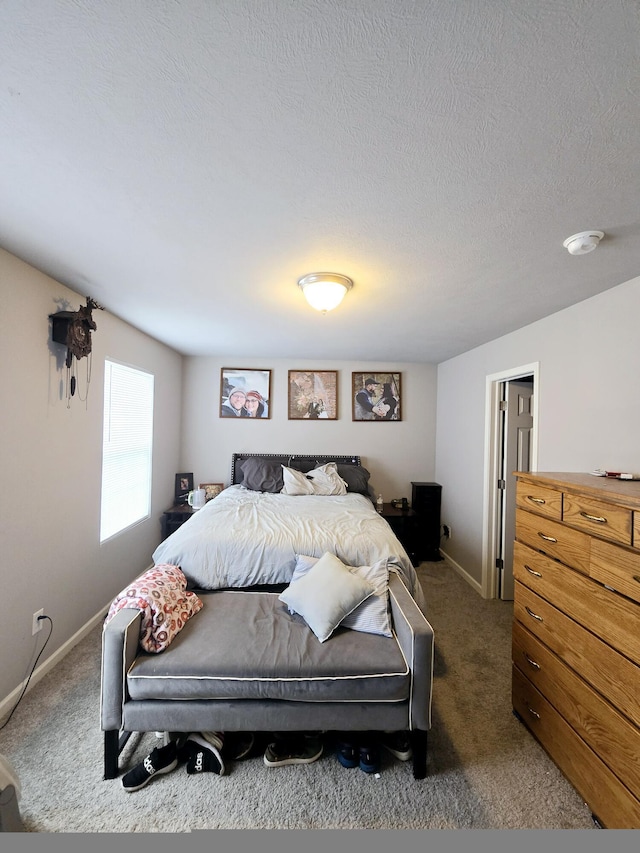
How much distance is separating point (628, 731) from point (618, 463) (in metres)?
1.27

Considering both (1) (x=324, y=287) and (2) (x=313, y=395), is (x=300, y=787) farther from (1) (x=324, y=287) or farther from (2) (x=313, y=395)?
(2) (x=313, y=395)

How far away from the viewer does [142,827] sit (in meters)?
1.31

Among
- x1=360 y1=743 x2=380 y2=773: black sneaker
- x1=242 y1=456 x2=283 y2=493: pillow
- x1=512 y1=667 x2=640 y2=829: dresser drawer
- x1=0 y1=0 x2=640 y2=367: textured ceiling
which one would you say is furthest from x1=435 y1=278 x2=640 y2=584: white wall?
x1=242 y1=456 x2=283 y2=493: pillow

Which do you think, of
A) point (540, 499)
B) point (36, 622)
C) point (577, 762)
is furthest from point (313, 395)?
point (577, 762)

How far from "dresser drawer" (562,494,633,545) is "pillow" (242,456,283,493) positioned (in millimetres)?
2832

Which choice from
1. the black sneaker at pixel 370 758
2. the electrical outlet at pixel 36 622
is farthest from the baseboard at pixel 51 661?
the black sneaker at pixel 370 758

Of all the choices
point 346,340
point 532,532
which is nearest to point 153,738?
point 532,532

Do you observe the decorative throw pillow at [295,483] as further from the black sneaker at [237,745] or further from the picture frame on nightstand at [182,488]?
the black sneaker at [237,745]

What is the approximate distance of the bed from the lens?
4.88 ft

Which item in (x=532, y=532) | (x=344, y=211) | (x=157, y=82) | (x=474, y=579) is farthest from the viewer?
(x=474, y=579)

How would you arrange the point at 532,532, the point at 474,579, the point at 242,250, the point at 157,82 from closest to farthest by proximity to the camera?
the point at 157,82, the point at 242,250, the point at 532,532, the point at 474,579

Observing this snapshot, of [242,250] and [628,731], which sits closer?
[628,731]

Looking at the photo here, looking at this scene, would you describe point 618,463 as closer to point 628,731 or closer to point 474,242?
point 628,731

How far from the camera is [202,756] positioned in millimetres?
1542
